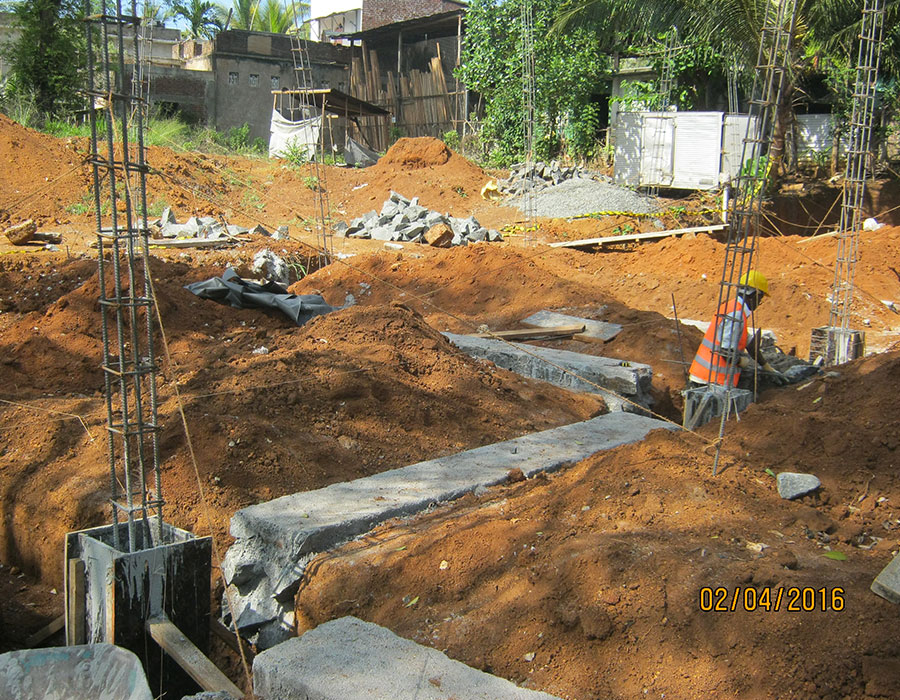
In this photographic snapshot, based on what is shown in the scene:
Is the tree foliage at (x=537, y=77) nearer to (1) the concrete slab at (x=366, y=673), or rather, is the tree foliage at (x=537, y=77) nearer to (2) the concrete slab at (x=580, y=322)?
(2) the concrete slab at (x=580, y=322)

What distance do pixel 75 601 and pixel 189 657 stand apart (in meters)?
0.72

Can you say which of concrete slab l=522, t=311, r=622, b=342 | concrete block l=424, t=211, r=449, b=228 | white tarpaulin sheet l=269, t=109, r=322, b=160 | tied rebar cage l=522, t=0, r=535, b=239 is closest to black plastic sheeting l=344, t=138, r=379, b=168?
white tarpaulin sheet l=269, t=109, r=322, b=160

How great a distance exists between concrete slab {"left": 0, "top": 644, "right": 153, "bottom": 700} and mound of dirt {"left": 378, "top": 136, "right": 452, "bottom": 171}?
19.3 m

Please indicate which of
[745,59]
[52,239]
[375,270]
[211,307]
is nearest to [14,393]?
[211,307]

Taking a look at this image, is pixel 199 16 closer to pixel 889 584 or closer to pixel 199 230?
pixel 199 230

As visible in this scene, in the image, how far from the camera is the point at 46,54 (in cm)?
2036

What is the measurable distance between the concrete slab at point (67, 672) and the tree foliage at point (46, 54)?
19.8 meters

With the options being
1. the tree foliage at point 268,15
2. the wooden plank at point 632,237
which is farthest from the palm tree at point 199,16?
the wooden plank at point 632,237

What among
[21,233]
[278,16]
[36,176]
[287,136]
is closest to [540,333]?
[21,233]

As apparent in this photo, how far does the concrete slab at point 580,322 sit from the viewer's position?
9203 mm

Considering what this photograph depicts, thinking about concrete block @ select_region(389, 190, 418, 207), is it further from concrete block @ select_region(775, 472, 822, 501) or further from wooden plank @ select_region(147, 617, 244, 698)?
wooden plank @ select_region(147, 617, 244, 698)

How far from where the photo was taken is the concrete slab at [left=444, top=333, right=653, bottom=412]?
6.83 metres

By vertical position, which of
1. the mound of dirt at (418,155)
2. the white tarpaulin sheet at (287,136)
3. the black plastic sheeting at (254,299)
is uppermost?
the white tarpaulin sheet at (287,136)

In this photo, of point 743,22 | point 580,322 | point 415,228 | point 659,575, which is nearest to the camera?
point 659,575
